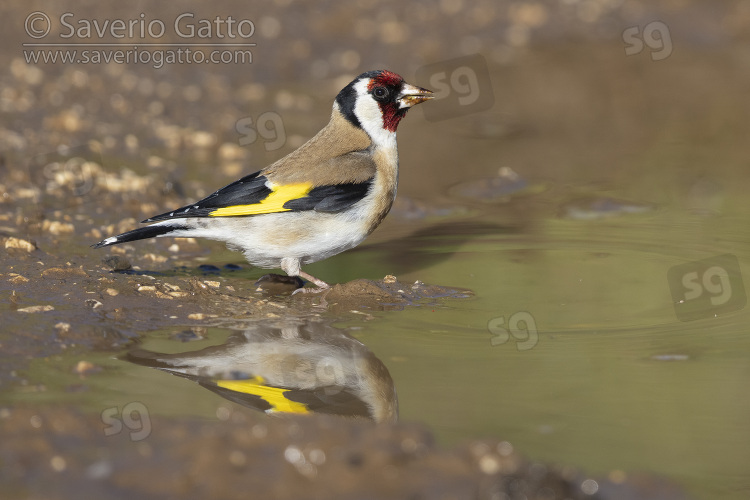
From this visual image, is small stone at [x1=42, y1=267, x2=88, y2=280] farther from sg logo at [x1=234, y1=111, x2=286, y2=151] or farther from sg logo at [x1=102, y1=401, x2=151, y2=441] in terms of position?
sg logo at [x1=234, y1=111, x2=286, y2=151]

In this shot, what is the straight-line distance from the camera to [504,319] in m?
4.66

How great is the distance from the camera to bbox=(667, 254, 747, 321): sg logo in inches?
186

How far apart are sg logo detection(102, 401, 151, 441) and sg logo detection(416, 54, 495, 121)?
18.7 feet

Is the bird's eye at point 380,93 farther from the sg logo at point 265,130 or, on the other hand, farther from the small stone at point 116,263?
the sg logo at point 265,130

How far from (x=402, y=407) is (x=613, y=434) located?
0.75 m

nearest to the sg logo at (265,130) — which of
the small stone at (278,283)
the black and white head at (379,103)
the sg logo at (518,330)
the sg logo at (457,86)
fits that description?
the sg logo at (457,86)

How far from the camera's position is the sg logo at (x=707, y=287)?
15.5 feet

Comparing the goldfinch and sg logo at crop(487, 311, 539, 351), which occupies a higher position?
the goldfinch

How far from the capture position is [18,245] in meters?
5.38

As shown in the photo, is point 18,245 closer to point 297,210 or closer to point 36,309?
point 36,309

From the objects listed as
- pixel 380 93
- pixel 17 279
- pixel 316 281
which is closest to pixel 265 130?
pixel 380 93

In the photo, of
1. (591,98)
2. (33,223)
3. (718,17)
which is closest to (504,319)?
(33,223)

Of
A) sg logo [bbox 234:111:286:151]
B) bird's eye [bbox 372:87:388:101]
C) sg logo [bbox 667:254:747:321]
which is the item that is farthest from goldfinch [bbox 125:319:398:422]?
sg logo [bbox 234:111:286:151]

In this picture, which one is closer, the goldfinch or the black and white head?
the goldfinch
